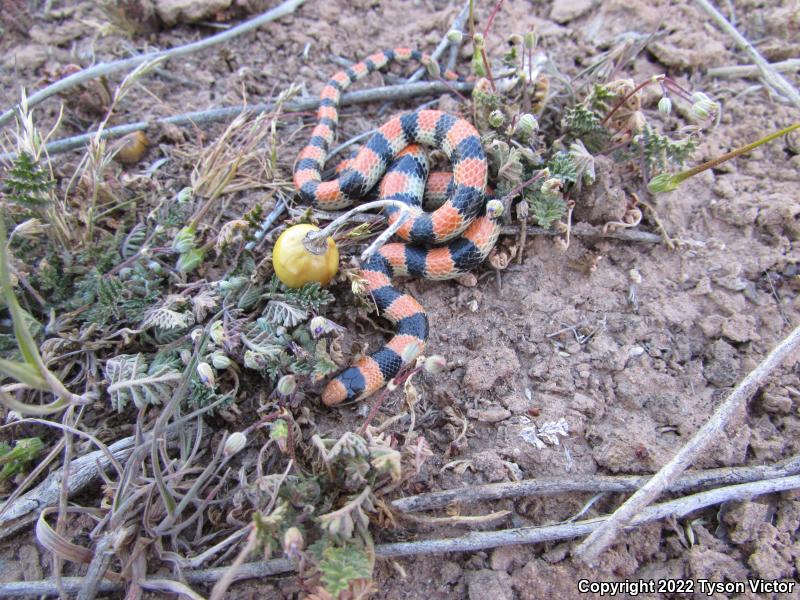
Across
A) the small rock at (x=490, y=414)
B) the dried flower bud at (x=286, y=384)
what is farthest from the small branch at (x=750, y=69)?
the dried flower bud at (x=286, y=384)

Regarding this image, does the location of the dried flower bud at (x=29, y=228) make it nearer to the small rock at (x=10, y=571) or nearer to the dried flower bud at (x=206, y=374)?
the dried flower bud at (x=206, y=374)

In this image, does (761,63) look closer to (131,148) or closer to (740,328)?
(740,328)

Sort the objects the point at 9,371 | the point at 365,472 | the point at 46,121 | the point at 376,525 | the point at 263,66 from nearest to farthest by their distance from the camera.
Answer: the point at 9,371
the point at 365,472
the point at 376,525
the point at 46,121
the point at 263,66

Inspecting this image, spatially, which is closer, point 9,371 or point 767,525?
point 9,371

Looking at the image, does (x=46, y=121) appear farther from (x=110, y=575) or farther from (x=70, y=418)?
(x=110, y=575)

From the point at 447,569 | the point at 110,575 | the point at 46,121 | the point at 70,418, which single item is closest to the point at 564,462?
the point at 447,569

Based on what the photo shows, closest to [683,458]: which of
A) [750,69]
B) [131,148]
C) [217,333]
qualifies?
Answer: [217,333]
